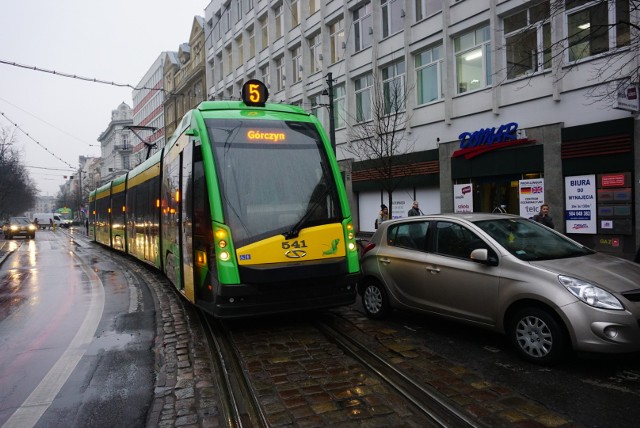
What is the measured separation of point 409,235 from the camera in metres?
6.76

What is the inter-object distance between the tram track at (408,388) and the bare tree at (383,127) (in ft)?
37.6

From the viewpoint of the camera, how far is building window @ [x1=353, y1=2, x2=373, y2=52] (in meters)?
23.0

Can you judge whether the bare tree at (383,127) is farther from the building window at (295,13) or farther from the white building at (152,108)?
the white building at (152,108)

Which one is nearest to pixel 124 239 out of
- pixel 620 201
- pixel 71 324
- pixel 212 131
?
pixel 71 324

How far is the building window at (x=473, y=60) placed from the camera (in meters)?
17.3

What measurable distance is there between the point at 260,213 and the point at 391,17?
18444 mm

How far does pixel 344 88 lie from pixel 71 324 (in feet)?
66.2

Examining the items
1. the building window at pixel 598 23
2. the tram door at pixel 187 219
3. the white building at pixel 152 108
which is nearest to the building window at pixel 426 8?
the building window at pixel 598 23

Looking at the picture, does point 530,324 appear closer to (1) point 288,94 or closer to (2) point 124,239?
(2) point 124,239

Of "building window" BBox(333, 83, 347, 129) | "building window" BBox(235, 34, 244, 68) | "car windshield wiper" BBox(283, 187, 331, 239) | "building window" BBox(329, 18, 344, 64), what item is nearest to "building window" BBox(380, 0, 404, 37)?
"building window" BBox(329, 18, 344, 64)

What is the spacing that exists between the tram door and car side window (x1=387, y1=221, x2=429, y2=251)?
2.86 metres

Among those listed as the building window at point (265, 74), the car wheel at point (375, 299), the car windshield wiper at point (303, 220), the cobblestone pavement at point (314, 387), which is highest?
the building window at point (265, 74)

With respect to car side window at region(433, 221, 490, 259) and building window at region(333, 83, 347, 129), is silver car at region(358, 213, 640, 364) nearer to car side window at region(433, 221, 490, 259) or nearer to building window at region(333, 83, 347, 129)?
car side window at region(433, 221, 490, 259)

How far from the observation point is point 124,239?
1616cm
